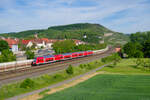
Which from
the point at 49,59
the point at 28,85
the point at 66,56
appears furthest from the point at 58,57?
the point at 28,85

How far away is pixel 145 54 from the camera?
82000mm

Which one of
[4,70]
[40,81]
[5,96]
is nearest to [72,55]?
[4,70]

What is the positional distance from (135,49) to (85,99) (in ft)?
220

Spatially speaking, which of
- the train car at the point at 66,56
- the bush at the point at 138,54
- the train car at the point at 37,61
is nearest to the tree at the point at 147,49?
the bush at the point at 138,54

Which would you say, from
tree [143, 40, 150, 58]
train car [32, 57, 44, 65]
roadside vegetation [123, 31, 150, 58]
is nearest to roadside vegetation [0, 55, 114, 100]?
train car [32, 57, 44, 65]

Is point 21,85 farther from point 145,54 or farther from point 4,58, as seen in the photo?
point 145,54

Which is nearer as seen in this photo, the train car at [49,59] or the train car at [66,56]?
the train car at [49,59]

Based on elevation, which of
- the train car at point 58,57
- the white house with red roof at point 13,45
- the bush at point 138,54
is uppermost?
the white house with red roof at point 13,45

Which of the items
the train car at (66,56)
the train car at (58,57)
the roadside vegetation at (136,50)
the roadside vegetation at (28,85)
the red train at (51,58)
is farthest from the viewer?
the roadside vegetation at (136,50)

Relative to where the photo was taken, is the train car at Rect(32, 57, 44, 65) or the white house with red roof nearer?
the train car at Rect(32, 57, 44, 65)

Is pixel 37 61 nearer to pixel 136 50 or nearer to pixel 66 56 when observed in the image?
pixel 66 56

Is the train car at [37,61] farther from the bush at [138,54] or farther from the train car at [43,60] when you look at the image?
Answer: the bush at [138,54]

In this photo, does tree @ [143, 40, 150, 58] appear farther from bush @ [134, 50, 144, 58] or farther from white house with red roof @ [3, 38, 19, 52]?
white house with red roof @ [3, 38, 19, 52]

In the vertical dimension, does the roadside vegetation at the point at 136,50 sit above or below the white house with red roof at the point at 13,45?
below
